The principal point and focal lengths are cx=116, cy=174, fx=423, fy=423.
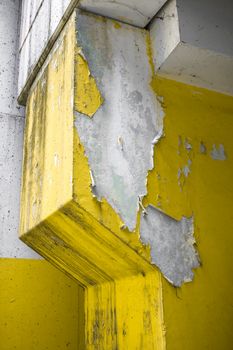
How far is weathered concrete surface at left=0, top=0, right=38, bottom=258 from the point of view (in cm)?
275

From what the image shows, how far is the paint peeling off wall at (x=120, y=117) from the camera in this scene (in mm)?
1777

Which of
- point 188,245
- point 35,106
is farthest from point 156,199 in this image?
point 35,106

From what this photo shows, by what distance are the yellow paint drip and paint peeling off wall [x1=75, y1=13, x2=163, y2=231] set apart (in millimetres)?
24

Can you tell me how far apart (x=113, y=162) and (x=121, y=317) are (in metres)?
0.69

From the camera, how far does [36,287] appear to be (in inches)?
106

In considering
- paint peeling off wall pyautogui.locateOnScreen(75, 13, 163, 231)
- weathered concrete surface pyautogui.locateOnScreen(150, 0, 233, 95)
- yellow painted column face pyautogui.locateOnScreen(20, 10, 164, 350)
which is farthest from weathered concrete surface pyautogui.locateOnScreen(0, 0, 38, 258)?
weathered concrete surface pyautogui.locateOnScreen(150, 0, 233, 95)

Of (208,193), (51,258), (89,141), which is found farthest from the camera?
(51,258)

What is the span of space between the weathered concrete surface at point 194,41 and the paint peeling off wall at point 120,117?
4.4 inches

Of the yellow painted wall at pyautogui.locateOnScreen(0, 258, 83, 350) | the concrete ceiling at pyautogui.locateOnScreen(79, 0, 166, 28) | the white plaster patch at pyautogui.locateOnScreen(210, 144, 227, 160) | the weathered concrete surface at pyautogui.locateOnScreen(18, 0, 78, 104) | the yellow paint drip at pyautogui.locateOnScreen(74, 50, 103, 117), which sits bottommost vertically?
the yellow painted wall at pyautogui.locateOnScreen(0, 258, 83, 350)

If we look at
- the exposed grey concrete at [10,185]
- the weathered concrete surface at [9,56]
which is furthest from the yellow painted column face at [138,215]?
the weathered concrete surface at [9,56]

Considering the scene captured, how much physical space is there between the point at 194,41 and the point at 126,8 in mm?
372

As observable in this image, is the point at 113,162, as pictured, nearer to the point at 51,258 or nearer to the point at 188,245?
the point at 188,245

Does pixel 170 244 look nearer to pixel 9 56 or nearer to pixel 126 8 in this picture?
pixel 126 8

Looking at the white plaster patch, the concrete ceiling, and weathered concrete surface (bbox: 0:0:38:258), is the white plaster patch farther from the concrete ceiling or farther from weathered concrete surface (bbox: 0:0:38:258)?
weathered concrete surface (bbox: 0:0:38:258)
